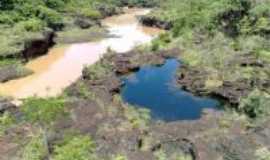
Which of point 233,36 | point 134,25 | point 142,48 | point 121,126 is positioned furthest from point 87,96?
point 134,25

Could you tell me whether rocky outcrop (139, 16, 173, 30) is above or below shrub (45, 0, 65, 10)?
below

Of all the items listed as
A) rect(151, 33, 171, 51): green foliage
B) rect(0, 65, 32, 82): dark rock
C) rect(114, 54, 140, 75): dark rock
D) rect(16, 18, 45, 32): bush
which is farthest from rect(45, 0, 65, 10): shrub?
rect(114, 54, 140, 75): dark rock

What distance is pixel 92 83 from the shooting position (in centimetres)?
1972

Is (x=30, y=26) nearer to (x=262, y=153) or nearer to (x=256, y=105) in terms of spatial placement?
(x=256, y=105)

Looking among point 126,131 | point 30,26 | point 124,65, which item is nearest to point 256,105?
point 126,131

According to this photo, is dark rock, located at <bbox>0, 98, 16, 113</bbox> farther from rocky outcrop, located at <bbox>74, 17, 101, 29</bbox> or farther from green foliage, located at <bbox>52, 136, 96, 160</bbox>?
rocky outcrop, located at <bbox>74, 17, 101, 29</bbox>

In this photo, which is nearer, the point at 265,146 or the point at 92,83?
the point at 265,146

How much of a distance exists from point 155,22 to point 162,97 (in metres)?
18.2

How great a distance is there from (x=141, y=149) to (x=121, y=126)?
143cm

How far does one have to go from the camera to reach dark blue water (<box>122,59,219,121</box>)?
17531 mm

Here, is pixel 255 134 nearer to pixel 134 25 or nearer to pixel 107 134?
Answer: pixel 107 134

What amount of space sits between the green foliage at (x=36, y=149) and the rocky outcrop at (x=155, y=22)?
22.8 metres

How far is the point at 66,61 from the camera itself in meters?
26.3

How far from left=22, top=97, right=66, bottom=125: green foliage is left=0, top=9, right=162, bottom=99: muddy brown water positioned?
3789 millimetres
